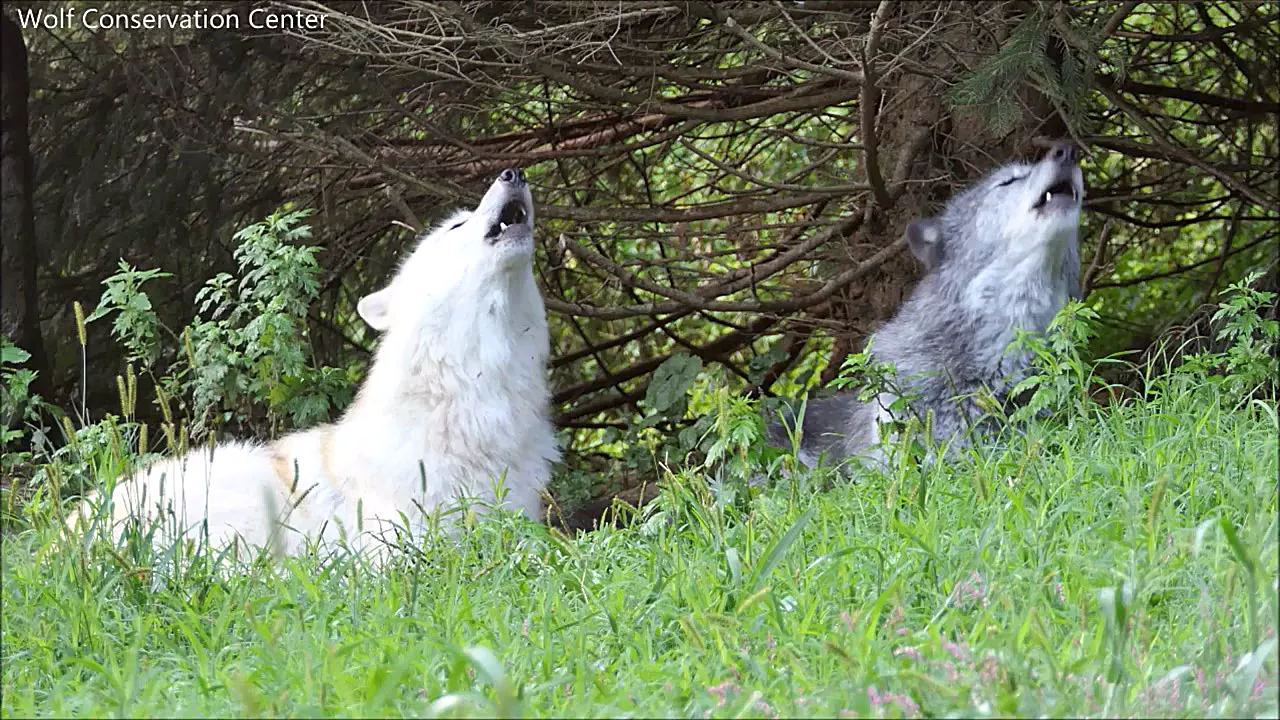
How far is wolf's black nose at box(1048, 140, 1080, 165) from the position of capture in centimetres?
584

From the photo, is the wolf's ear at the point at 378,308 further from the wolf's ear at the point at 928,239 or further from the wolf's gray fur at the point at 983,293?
the wolf's ear at the point at 928,239

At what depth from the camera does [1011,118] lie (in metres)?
5.73

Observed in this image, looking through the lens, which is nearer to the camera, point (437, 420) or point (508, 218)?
point (437, 420)

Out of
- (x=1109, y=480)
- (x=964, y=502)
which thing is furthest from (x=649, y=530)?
(x=1109, y=480)

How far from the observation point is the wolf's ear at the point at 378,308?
243 inches

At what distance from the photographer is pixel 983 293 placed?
239 inches

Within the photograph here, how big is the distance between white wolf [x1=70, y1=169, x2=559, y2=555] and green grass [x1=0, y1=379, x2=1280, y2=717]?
974 millimetres

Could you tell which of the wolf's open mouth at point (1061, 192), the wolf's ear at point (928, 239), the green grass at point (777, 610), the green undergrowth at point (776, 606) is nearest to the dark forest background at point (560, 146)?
the wolf's ear at point (928, 239)

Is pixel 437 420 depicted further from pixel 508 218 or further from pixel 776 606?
pixel 776 606

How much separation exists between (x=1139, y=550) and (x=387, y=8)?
5.41m

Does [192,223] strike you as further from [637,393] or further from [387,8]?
[637,393]

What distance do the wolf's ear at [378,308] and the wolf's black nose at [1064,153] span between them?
299cm

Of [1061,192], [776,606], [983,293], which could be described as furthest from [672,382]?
[776,606]

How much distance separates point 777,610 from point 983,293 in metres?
3.20
